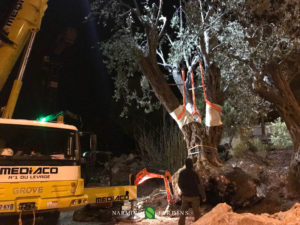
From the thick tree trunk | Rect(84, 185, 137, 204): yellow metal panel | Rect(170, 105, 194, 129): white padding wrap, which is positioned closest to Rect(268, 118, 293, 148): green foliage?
the thick tree trunk

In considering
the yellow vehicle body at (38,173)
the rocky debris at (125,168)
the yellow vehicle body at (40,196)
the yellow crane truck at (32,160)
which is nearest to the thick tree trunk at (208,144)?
the yellow crane truck at (32,160)

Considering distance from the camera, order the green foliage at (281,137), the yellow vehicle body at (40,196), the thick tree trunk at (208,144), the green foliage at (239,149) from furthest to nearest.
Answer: the green foliage at (281,137), the green foliage at (239,149), the thick tree trunk at (208,144), the yellow vehicle body at (40,196)

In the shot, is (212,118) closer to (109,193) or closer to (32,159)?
(109,193)

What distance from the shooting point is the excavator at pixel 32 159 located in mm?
5301

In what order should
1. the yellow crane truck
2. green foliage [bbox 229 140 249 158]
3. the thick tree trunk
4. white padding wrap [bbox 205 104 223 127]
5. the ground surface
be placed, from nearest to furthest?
1. the yellow crane truck
2. the ground surface
3. the thick tree trunk
4. white padding wrap [bbox 205 104 223 127]
5. green foliage [bbox 229 140 249 158]

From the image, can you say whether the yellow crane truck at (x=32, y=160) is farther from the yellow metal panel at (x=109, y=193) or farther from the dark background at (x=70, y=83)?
the dark background at (x=70, y=83)

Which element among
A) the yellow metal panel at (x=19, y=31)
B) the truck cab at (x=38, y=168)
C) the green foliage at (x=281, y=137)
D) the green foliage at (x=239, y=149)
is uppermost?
the yellow metal panel at (x=19, y=31)

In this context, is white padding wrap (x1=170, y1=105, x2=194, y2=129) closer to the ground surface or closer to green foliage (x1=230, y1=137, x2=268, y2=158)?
the ground surface

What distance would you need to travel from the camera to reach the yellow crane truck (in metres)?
5.29

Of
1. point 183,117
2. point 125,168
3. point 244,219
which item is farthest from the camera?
point 125,168

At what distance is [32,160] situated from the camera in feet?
18.2

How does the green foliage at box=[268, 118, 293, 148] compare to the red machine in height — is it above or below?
above

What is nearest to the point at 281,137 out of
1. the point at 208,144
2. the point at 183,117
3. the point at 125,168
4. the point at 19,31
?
the point at 208,144

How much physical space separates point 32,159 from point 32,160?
0.8 inches
